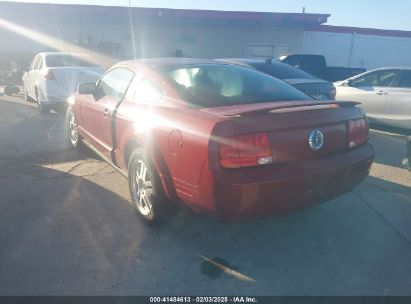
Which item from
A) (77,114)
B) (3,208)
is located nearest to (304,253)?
(3,208)

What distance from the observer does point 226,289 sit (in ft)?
8.07

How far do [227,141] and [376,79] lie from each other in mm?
6235

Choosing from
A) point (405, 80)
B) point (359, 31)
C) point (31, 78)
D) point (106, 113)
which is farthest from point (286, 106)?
point (359, 31)

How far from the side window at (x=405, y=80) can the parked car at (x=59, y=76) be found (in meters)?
6.60

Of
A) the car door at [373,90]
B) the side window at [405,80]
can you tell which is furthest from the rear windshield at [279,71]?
the side window at [405,80]

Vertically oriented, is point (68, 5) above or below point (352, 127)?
above

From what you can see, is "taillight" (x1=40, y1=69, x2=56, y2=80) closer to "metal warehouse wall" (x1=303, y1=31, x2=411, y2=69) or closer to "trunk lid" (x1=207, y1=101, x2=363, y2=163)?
"trunk lid" (x1=207, y1=101, x2=363, y2=163)

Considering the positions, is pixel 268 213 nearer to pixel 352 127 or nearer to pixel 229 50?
pixel 352 127

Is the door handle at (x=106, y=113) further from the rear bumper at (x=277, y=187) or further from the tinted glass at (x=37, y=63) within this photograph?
the tinted glass at (x=37, y=63)

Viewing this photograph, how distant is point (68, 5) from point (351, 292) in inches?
818

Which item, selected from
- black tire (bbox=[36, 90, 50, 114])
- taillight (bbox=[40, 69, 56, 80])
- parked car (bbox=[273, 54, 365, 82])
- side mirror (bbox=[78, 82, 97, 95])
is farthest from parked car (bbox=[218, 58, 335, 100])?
parked car (bbox=[273, 54, 365, 82])

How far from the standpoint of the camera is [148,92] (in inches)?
133

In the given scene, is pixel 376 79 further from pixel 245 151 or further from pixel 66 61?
pixel 66 61

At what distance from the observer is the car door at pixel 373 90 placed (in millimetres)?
7027
